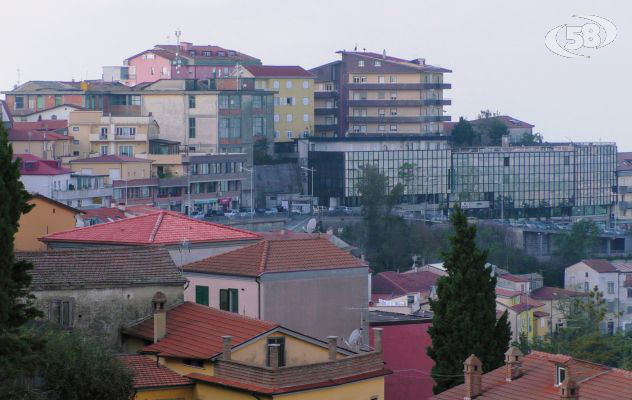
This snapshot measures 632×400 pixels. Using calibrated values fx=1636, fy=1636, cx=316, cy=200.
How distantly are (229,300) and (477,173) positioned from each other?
3033 inches

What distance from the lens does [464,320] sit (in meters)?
27.7

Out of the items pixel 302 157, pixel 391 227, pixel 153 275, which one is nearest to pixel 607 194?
pixel 302 157

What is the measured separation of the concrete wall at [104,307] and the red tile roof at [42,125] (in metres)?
61.7

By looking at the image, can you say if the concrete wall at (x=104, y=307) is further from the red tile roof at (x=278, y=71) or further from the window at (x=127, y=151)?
the red tile roof at (x=278, y=71)

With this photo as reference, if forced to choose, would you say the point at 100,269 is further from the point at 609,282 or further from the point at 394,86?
the point at 394,86

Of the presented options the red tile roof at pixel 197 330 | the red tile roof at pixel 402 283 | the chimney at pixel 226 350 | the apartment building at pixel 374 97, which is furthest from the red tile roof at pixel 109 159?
the chimney at pixel 226 350

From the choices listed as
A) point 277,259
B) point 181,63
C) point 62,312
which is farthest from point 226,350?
point 181,63

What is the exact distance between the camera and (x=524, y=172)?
107625 mm

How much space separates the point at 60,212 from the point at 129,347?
16.1 meters

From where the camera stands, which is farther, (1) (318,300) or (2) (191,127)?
(2) (191,127)

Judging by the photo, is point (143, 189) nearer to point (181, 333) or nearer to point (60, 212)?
point (60, 212)

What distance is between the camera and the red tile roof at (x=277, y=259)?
28.8m

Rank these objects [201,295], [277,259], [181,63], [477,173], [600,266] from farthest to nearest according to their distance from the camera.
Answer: [477,173] → [181,63] → [600,266] → [201,295] → [277,259]

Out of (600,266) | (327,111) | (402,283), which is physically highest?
(327,111)
